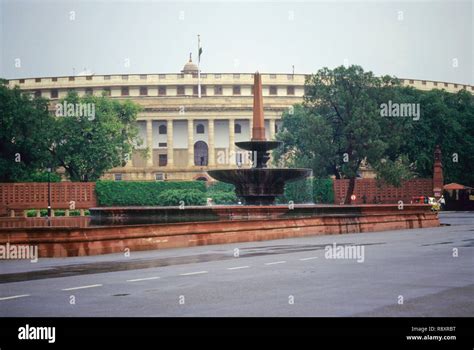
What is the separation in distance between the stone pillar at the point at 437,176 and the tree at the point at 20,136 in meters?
33.5

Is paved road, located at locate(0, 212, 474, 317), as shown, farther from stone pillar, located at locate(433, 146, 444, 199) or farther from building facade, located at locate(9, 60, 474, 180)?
building facade, located at locate(9, 60, 474, 180)

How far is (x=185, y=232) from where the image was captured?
78.8 ft

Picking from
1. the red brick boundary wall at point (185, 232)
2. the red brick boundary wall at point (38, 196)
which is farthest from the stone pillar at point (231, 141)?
the red brick boundary wall at point (185, 232)

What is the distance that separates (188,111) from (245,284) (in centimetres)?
9000

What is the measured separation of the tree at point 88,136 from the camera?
7162 cm

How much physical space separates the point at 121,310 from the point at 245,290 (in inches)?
108

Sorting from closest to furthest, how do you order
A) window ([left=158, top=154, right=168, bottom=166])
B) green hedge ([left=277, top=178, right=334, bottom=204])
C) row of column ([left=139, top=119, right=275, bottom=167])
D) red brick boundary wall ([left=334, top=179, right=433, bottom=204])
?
green hedge ([left=277, top=178, right=334, bottom=204])
red brick boundary wall ([left=334, top=179, right=433, bottom=204])
row of column ([left=139, top=119, right=275, bottom=167])
window ([left=158, top=154, right=168, bottom=166])

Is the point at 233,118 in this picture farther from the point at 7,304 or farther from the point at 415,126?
the point at 7,304

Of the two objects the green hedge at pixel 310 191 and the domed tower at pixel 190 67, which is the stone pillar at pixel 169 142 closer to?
the domed tower at pixel 190 67

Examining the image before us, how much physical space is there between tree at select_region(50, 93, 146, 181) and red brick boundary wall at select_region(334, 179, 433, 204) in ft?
64.8

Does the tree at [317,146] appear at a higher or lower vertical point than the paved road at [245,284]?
higher

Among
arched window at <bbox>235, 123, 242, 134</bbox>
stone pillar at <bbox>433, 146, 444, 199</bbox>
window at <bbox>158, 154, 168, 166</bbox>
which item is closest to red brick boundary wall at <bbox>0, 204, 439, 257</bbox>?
stone pillar at <bbox>433, 146, 444, 199</bbox>

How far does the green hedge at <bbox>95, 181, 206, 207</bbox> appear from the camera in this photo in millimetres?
73688
